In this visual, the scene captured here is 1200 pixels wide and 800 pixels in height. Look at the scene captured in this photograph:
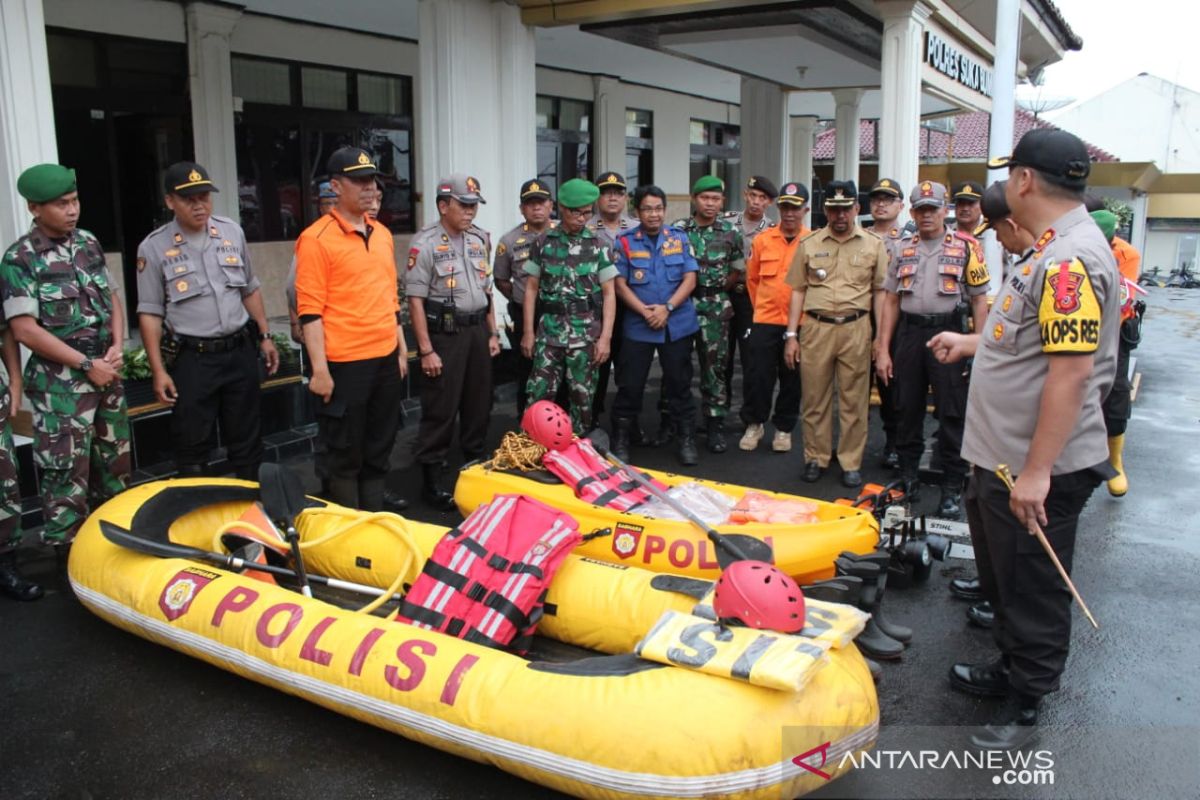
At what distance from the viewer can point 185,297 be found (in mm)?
4848

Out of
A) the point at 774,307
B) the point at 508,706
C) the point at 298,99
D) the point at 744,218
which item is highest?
the point at 298,99

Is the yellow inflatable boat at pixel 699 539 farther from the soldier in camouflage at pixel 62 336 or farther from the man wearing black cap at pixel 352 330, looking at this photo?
the soldier in camouflage at pixel 62 336

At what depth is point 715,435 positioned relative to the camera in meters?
6.84

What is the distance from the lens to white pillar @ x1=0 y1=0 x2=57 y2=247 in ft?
16.1

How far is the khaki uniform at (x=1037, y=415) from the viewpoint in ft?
9.20

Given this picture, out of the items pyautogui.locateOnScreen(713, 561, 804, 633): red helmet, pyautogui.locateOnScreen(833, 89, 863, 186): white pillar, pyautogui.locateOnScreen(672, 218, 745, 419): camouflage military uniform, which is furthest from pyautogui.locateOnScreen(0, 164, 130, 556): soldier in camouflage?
pyautogui.locateOnScreen(833, 89, 863, 186): white pillar

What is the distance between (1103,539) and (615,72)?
36.2 ft

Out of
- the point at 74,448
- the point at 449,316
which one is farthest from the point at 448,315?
the point at 74,448

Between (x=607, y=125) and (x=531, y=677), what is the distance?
13139 millimetres

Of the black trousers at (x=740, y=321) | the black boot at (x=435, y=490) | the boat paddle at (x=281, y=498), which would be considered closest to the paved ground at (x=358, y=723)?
the boat paddle at (x=281, y=498)

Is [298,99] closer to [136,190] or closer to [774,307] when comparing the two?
[136,190]

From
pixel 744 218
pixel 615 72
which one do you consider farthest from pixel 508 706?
pixel 615 72

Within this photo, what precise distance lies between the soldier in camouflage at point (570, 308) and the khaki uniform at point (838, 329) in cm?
119

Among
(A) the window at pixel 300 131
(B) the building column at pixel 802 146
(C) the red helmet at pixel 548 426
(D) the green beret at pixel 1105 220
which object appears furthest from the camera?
(B) the building column at pixel 802 146
